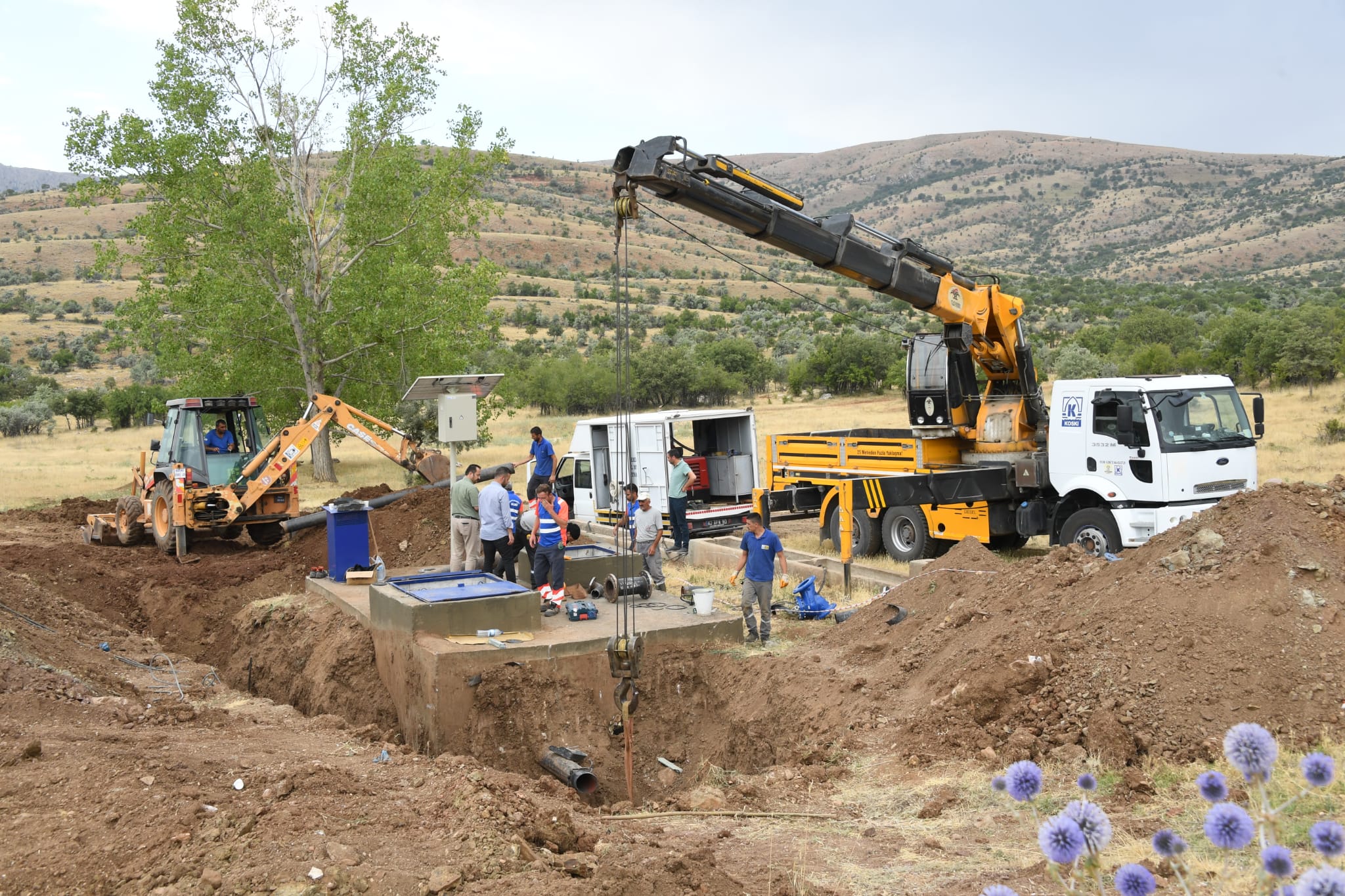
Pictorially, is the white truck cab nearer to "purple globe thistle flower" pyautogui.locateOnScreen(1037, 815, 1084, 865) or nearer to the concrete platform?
the concrete platform

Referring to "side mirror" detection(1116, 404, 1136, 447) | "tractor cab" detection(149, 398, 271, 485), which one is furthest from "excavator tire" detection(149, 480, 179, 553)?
"side mirror" detection(1116, 404, 1136, 447)

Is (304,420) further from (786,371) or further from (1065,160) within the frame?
(1065,160)

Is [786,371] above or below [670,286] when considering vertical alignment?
below

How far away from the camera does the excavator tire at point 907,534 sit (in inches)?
658

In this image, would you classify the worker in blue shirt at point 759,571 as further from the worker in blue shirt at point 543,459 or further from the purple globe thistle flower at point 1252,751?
the purple globe thistle flower at point 1252,751

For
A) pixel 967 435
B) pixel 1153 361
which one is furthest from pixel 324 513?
pixel 1153 361

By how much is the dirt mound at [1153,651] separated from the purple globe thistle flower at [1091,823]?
5.15 metres

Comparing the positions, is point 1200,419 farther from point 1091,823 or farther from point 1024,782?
point 1091,823

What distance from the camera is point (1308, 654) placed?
7.79 m

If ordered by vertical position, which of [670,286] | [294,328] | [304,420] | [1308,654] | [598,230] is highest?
[598,230]

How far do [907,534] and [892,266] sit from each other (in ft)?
14.5

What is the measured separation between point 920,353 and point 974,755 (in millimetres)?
10333

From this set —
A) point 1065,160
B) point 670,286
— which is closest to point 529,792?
point 670,286

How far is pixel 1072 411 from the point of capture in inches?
585
